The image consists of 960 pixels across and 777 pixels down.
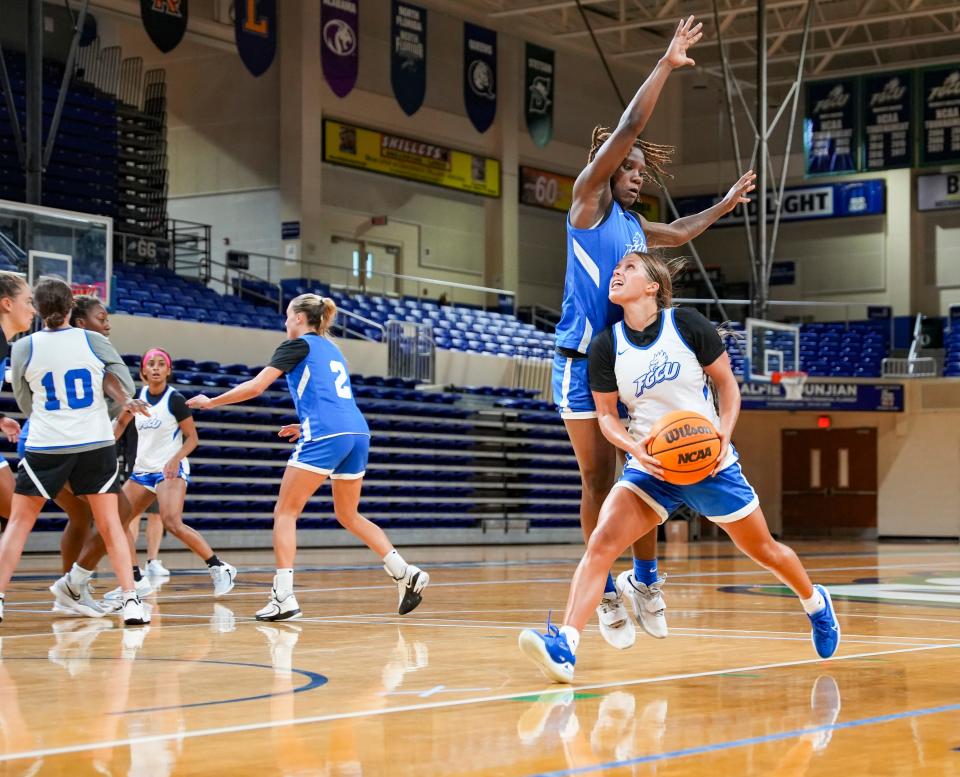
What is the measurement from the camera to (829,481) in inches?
1133

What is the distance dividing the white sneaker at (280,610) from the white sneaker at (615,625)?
213 centimetres

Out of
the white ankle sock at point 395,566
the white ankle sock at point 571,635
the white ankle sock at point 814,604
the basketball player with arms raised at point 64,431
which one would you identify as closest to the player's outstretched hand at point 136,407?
the basketball player with arms raised at point 64,431

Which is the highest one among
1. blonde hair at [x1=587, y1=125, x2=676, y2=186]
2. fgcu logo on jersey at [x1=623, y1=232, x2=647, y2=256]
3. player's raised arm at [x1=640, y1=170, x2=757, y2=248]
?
blonde hair at [x1=587, y1=125, x2=676, y2=186]

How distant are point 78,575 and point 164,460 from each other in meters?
2.42

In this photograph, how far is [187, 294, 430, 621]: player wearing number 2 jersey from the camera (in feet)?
23.7

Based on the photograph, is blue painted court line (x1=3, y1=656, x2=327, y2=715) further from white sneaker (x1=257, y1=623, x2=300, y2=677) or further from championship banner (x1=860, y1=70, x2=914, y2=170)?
championship banner (x1=860, y1=70, x2=914, y2=170)

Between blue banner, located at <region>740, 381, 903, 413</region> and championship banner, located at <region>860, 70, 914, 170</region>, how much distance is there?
4557mm

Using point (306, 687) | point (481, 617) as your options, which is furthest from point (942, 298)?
point (306, 687)

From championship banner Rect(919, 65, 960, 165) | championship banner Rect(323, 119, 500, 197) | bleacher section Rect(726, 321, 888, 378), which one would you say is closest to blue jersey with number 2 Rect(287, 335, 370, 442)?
championship banner Rect(323, 119, 500, 197)

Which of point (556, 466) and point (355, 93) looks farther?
point (355, 93)

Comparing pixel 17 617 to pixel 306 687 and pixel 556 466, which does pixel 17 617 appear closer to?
pixel 306 687

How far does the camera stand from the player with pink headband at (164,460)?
8727 mm

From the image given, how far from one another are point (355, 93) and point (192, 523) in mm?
12927

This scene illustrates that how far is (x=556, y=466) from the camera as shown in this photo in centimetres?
2223
